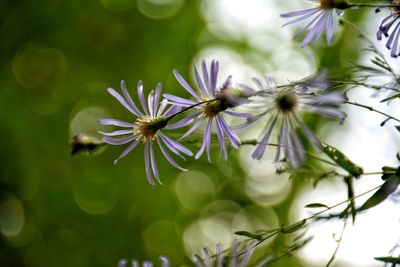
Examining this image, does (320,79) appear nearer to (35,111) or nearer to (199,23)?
(35,111)

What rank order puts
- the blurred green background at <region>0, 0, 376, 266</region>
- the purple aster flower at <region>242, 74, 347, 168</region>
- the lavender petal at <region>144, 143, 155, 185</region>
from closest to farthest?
the purple aster flower at <region>242, 74, 347, 168</region>
the lavender petal at <region>144, 143, 155, 185</region>
the blurred green background at <region>0, 0, 376, 266</region>

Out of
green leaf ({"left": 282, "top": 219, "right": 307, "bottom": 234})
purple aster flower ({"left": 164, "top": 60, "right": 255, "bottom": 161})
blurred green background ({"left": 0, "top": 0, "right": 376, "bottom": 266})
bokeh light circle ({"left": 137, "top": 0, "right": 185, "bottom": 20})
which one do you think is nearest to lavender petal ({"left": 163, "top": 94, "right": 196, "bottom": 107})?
purple aster flower ({"left": 164, "top": 60, "right": 255, "bottom": 161})

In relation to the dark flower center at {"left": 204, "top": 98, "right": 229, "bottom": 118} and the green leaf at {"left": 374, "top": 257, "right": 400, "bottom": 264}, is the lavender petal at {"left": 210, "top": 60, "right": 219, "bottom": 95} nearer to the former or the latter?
the dark flower center at {"left": 204, "top": 98, "right": 229, "bottom": 118}

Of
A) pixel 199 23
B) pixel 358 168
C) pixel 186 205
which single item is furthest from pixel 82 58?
pixel 358 168

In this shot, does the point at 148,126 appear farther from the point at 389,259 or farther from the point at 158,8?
the point at 158,8

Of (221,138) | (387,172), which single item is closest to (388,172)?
(387,172)

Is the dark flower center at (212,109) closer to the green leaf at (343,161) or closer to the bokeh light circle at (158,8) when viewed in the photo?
the green leaf at (343,161)

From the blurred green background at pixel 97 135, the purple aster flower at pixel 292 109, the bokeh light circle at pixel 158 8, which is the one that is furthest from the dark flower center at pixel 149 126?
the bokeh light circle at pixel 158 8
